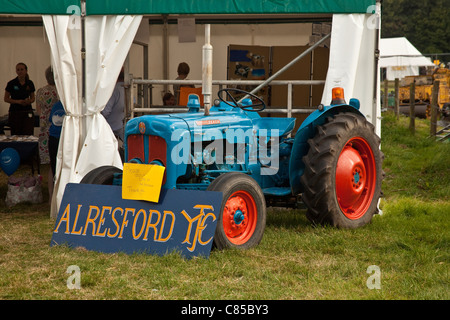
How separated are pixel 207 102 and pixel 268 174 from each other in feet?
3.19

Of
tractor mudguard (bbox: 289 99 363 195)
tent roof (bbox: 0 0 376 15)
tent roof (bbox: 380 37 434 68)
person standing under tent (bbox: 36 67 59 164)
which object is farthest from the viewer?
tent roof (bbox: 380 37 434 68)

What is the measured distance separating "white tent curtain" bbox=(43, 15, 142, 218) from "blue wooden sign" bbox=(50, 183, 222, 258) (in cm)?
144

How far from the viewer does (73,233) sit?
5.36 m

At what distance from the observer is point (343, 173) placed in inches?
228

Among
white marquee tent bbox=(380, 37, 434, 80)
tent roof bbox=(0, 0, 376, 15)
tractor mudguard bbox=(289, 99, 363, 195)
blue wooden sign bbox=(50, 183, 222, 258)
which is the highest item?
white marquee tent bbox=(380, 37, 434, 80)

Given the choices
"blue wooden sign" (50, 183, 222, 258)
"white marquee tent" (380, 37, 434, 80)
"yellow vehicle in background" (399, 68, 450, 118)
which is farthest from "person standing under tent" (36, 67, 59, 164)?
"white marquee tent" (380, 37, 434, 80)

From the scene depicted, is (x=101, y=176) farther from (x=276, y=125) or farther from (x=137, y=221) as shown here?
(x=276, y=125)

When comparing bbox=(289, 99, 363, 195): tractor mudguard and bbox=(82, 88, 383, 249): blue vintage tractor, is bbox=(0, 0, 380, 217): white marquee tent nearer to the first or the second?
bbox=(82, 88, 383, 249): blue vintage tractor

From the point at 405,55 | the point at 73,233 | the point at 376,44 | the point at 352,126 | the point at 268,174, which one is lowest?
the point at 73,233

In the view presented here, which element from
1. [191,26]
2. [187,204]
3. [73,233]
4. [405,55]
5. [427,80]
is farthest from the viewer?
[405,55]

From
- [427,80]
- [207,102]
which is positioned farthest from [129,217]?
[427,80]

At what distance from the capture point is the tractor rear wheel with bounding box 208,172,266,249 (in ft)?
16.1

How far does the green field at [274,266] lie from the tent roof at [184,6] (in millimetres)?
2133

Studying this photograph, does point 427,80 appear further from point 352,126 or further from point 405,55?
point 352,126
